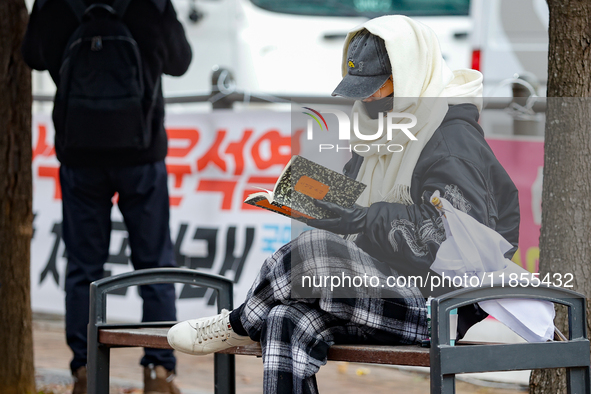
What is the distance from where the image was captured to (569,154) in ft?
8.20

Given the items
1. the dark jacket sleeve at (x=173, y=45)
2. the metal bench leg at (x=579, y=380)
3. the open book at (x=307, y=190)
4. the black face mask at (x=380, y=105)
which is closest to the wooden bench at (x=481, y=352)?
the metal bench leg at (x=579, y=380)

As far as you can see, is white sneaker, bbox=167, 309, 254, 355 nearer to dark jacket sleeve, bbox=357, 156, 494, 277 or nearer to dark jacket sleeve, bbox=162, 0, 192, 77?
dark jacket sleeve, bbox=357, 156, 494, 277

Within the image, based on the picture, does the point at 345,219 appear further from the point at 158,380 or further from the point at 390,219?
the point at 158,380

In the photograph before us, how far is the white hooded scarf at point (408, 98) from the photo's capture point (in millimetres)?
2285

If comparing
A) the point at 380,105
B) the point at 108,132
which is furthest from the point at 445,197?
the point at 108,132

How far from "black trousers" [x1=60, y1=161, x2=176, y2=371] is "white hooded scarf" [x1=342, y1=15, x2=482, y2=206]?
1.50 metres

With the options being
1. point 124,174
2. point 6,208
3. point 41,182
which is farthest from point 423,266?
point 41,182

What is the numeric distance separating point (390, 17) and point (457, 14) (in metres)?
4.39

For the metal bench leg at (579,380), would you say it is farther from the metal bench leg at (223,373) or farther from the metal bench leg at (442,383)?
the metal bench leg at (223,373)

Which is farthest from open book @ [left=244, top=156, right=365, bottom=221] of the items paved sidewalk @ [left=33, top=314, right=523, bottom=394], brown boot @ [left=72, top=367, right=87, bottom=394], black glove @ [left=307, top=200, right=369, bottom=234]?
paved sidewalk @ [left=33, top=314, right=523, bottom=394]

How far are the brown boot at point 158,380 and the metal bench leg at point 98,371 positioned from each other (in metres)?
0.84

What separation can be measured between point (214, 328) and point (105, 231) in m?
1.35

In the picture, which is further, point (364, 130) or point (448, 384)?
point (364, 130)

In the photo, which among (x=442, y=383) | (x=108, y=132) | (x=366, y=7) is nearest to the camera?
(x=442, y=383)
